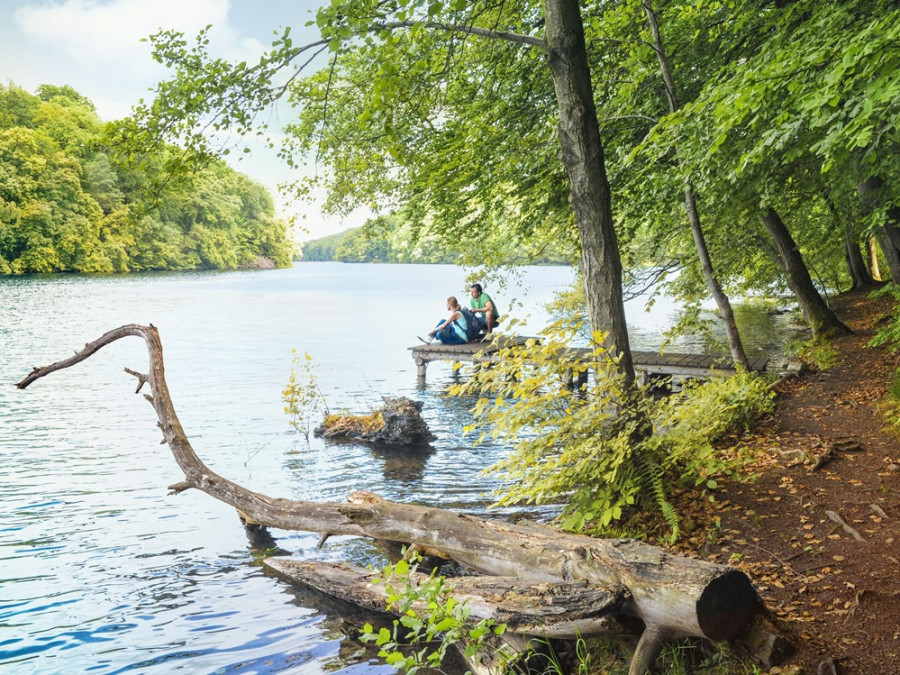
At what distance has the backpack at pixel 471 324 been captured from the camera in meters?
16.7

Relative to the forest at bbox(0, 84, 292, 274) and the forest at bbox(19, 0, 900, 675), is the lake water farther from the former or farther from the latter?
the forest at bbox(0, 84, 292, 274)

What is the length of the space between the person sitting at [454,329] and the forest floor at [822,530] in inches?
382

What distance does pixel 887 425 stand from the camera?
6.37 metres

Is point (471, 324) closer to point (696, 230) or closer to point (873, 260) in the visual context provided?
point (696, 230)

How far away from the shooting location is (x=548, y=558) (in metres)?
4.20

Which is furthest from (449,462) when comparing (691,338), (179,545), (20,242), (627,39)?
(20,242)

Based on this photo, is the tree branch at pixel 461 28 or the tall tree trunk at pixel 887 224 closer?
the tree branch at pixel 461 28

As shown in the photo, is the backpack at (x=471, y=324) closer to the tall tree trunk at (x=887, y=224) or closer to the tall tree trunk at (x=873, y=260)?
the tall tree trunk at (x=887, y=224)

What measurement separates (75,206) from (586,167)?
61.8m

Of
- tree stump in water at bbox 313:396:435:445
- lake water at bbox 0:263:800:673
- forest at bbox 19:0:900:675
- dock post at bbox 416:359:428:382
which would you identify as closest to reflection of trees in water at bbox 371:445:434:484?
lake water at bbox 0:263:800:673

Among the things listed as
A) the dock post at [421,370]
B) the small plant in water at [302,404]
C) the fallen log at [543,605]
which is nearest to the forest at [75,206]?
the dock post at [421,370]

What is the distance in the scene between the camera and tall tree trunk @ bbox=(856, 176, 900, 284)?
32.0 feet

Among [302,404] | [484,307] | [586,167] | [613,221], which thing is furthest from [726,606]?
[484,307]

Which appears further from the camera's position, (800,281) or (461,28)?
(800,281)
